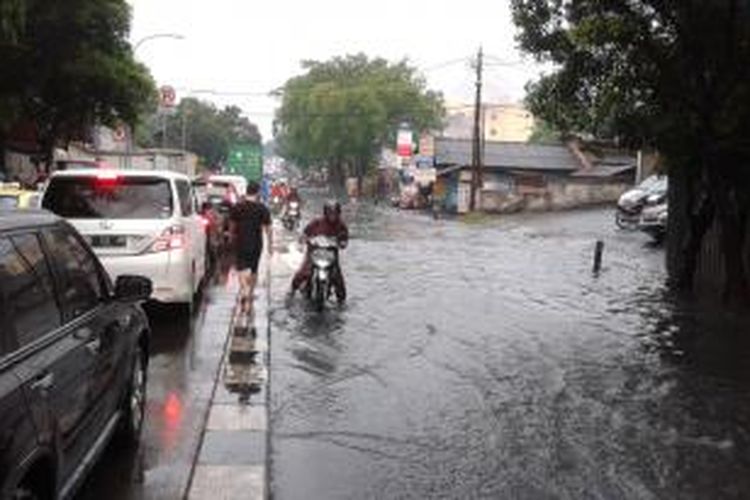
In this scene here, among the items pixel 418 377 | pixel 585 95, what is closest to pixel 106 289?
pixel 418 377

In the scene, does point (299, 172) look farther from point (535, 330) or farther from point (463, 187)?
point (535, 330)

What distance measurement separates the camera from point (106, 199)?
45.3ft

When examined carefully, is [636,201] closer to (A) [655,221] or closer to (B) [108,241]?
(A) [655,221]

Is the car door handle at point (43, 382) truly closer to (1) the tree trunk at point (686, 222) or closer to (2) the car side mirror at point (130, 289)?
(2) the car side mirror at point (130, 289)

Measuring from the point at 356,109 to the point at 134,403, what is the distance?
3765 inches

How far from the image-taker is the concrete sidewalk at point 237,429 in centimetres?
745

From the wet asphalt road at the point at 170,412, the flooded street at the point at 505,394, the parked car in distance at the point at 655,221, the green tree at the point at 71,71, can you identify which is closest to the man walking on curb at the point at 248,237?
the wet asphalt road at the point at 170,412

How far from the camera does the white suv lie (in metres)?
13.6

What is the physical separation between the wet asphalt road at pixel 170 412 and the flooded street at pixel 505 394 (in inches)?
24.7

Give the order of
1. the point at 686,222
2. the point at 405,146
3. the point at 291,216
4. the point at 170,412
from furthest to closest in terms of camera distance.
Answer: the point at 405,146, the point at 291,216, the point at 686,222, the point at 170,412

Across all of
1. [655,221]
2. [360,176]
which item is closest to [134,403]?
[655,221]

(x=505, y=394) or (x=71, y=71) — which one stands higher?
(x=71, y=71)

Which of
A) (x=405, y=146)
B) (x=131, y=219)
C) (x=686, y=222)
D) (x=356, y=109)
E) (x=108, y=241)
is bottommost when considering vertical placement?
(x=686, y=222)

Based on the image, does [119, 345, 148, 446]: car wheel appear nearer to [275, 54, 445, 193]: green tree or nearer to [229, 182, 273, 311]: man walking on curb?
[229, 182, 273, 311]: man walking on curb
